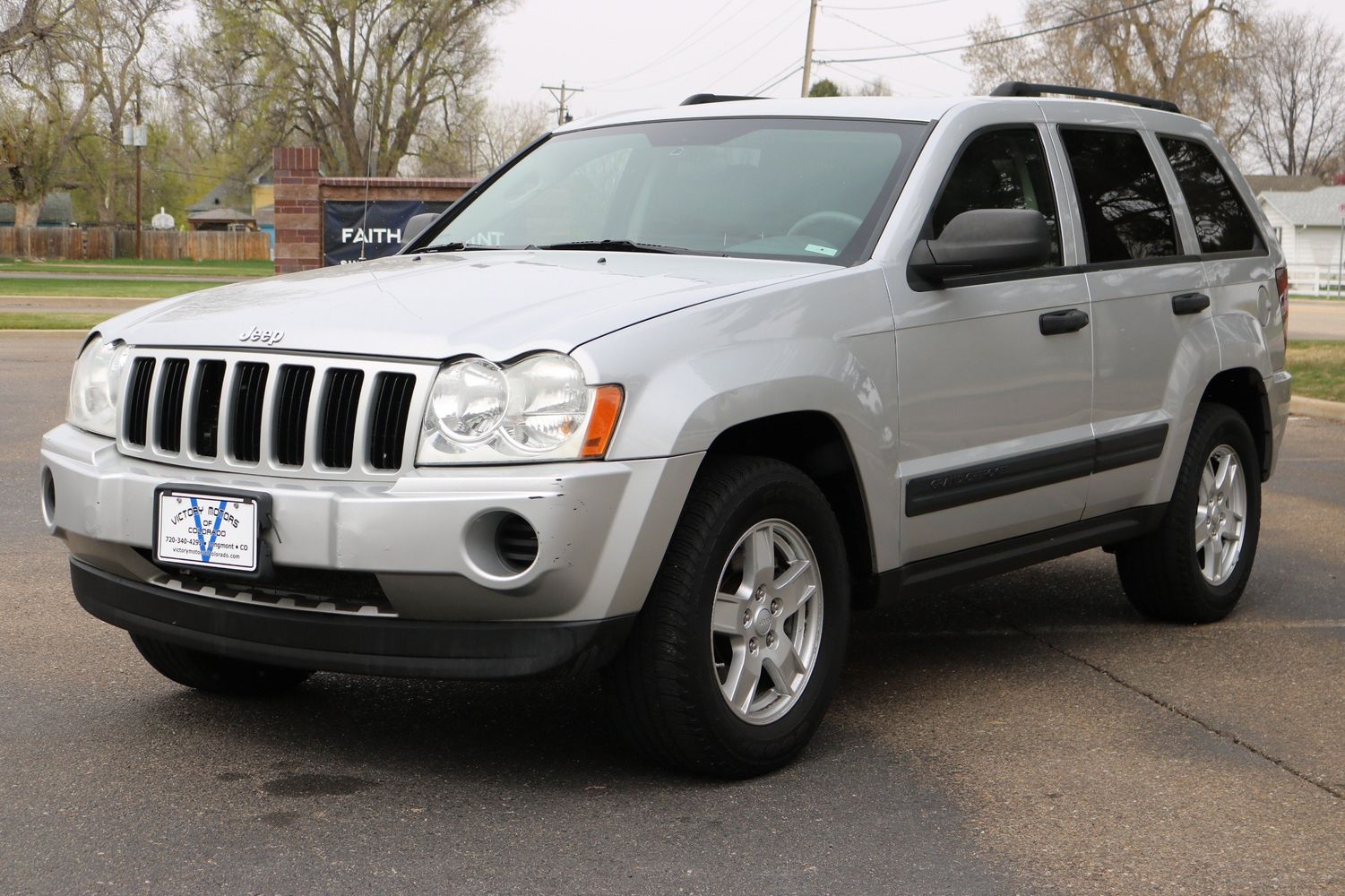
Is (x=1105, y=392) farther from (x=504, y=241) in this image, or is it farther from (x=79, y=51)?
(x=79, y=51)

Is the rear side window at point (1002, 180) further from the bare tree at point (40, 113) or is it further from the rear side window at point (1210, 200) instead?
the bare tree at point (40, 113)

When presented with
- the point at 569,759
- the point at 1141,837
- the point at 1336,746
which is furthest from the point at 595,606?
the point at 1336,746

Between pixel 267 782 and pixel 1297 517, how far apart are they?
6205 millimetres

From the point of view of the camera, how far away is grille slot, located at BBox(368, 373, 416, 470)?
3.60m

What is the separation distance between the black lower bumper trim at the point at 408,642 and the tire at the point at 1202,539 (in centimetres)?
280

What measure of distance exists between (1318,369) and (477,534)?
47.3 ft

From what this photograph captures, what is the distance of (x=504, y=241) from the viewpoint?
5141 mm

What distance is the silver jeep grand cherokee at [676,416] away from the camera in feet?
11.8

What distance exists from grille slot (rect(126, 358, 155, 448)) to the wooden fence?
234 feet

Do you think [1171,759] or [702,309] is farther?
[1171,759]

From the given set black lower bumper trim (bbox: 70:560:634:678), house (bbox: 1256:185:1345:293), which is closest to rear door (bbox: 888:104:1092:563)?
black lower bumper trim (bbox: 70:560:634:678)

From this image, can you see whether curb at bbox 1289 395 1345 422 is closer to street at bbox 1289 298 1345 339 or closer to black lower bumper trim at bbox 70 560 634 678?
street at bbox 1289 298 1345 339

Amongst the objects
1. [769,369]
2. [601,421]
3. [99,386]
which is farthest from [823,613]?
[99,386]

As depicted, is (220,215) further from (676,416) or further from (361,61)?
(676,416)
